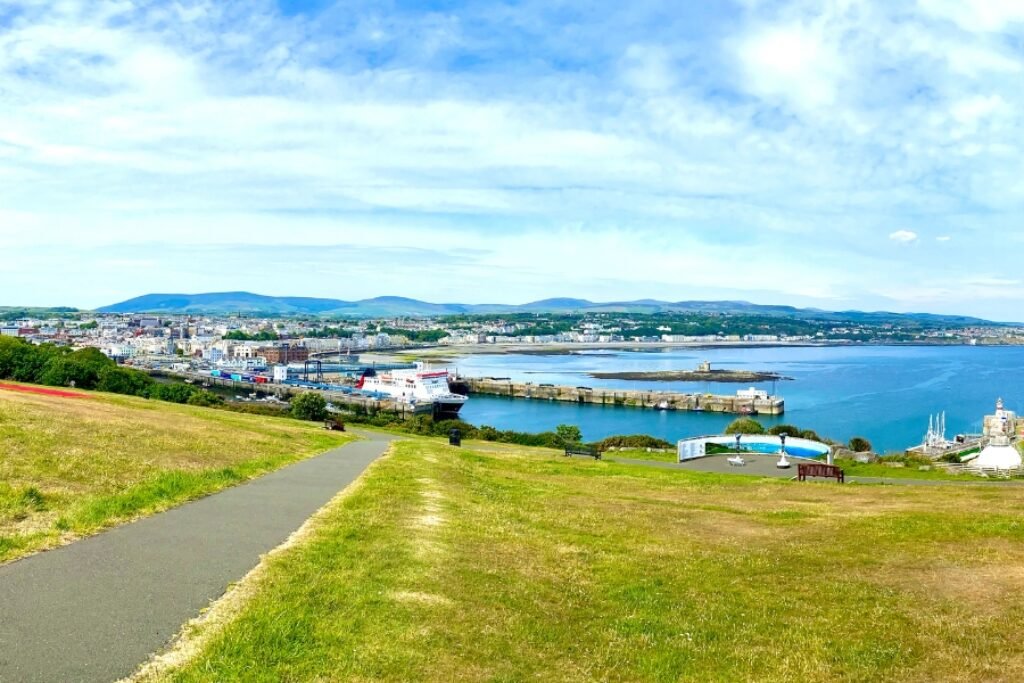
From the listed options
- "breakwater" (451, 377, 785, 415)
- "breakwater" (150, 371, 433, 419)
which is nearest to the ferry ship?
"breakwater" (150, 371, 433, 419)

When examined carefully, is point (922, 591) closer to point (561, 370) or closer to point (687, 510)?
point (687, 510)

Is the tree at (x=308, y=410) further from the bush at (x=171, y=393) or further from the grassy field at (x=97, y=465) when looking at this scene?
the grassy field at (x=97, y=465)

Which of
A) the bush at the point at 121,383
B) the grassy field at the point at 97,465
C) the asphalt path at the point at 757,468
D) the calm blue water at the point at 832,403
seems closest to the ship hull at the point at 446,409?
the calm blue water at the point at 832,403

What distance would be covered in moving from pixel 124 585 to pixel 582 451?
33.5 m

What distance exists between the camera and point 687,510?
17.7 meters

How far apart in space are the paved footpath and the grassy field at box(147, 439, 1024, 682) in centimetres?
53

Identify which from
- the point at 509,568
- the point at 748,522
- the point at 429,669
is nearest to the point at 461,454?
the point at 748,522

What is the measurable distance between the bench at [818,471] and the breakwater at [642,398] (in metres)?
70.6

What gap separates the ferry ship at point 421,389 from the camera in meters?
99.9

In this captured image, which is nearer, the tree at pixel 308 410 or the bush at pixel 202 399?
the tree at pixel 308 410

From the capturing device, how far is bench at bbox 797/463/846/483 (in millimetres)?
28125

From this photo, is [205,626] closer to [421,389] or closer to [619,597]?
[619,597]

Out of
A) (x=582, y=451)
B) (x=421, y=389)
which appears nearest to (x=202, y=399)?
(x=582, y=451)

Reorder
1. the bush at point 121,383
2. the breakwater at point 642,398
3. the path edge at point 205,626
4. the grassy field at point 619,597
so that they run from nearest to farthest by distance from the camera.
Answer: the path edge at point 205,626 < the grassy field at point 619,597 < the bush at point 121,383 < the breakwater at point 642,398
